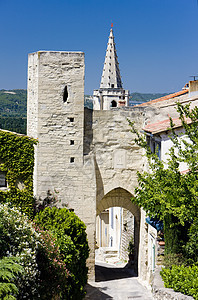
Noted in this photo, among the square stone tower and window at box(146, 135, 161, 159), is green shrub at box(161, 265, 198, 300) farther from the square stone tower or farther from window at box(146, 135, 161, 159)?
the square stone tower

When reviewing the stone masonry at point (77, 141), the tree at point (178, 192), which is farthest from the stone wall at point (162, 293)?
the stone masonry at point (77, 141)

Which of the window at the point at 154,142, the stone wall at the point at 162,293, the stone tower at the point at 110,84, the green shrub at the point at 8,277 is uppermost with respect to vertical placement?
the stone tower at the point at 110,84

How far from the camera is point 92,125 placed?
20.8 metres

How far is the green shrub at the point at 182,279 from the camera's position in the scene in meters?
11.9

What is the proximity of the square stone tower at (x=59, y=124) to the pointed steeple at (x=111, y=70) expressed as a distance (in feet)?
169

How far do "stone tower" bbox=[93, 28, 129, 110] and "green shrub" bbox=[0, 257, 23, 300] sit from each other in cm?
6161

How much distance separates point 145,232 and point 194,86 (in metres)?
7.54

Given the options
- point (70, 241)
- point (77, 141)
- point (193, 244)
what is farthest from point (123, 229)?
point (193, 244)

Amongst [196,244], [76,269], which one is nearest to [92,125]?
[76,269]

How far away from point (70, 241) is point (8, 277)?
17.8 feet

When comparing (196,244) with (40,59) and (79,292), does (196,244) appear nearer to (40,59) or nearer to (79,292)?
(79,292)

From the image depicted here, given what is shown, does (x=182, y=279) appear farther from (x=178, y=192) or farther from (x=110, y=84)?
(x=110, y=84)

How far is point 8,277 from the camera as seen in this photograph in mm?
11477

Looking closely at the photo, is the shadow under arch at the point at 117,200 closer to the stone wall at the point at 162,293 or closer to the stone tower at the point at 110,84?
the stone wall at the point at 162,293
